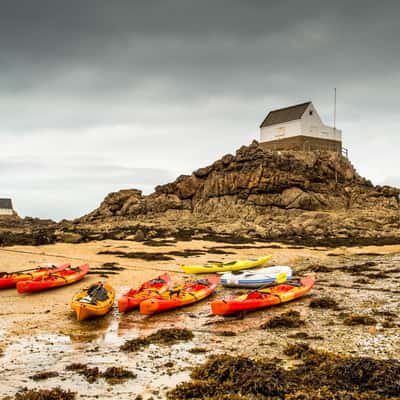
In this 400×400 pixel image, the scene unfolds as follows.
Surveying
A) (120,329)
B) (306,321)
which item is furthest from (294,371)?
(120,329)

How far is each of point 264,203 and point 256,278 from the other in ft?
110

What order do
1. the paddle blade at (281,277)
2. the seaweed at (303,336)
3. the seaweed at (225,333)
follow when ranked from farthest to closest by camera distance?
the paddle blade at (281,277)
the seaweed at (225,333)
the seaweed at (303,336)

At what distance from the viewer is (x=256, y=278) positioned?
16.5 m

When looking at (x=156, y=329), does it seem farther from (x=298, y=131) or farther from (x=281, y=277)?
(x=298, y=131)

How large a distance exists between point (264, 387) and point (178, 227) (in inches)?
1477

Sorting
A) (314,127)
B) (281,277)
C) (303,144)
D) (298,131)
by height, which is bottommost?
(281,277)

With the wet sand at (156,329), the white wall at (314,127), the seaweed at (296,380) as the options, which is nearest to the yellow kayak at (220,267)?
the wet sand at (156,329)

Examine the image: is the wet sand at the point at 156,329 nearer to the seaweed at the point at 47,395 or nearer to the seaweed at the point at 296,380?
the seaweed at the point at 47,395

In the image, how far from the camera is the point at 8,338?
10594mm

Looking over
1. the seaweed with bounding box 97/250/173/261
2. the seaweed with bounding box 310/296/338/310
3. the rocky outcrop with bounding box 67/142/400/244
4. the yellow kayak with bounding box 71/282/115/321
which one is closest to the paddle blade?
the seaweed with bounding box 310/296/338/310

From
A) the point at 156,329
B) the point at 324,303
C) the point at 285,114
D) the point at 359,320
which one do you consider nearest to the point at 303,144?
the point at 285,114

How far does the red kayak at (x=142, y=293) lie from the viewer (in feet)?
42.6

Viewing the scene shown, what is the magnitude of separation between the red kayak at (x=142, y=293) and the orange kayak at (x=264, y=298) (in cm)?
272

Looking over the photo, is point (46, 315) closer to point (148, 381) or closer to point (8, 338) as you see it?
point (8, 338)
